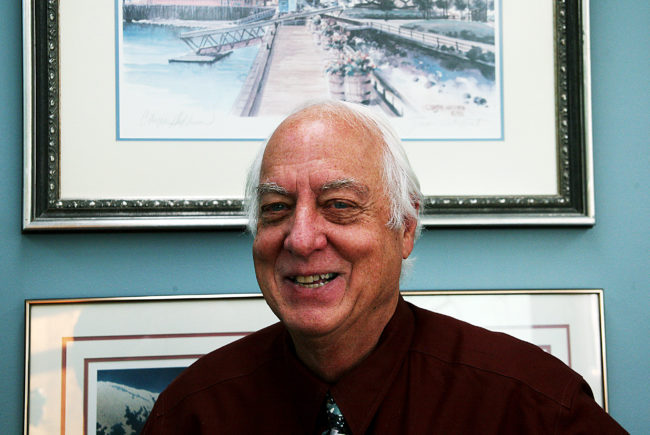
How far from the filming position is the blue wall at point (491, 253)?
1.23 metres

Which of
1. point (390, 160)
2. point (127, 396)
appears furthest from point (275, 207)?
point (127, 396)

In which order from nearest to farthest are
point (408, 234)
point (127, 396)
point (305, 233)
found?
point (305, 233)
point (408, 234)
point (127, 396)

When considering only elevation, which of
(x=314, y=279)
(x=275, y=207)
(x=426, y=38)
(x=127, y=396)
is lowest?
(x=127, y=396)

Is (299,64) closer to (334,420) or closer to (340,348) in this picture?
(340,348)

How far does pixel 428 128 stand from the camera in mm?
1312

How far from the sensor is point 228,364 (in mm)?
1069

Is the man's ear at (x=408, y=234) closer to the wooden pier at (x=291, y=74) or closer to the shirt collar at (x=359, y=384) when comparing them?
the shirt collar at (x=359, y=384)

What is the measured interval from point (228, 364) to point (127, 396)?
312 mm

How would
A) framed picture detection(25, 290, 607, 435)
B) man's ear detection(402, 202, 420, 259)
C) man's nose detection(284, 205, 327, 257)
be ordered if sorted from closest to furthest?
man's nose detection(284, 205, 327, 257)
man's ear detection(402, 202, 420, 259)
framed picture detection(25, 290, 607, 435)

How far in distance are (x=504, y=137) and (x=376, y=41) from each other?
366 mm

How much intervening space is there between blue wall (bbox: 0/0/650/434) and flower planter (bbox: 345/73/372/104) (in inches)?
13.5

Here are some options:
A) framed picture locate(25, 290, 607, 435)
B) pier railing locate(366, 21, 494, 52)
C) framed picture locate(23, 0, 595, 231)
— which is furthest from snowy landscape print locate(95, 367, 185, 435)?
pier railing locate(366, 21, 494, 52)

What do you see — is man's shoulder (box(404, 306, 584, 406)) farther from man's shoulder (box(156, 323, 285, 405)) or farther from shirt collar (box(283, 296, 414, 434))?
man's shoulder (box(156, 323, 285, 405))

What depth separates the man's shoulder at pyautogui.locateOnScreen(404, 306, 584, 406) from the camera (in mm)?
945
